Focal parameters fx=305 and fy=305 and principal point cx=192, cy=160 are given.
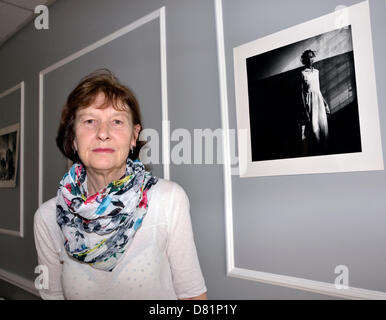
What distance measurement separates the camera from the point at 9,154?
10.1 feet

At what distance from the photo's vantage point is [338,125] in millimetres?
1180

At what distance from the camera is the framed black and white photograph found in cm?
299

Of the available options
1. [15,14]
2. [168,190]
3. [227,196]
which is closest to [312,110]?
→ [227,196]

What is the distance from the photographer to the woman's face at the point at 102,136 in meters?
1.27

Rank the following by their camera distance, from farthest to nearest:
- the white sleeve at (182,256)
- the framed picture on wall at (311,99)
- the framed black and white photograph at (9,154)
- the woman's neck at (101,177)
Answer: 1. the framed black and white photograph at (9,154)
2. the woman's neck at (101,177)
3. the white sleeve at (182,256)
4. the framed picture on wall at (311,99)

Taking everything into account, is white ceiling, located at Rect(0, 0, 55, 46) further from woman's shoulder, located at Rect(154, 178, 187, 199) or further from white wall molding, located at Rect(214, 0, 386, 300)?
woman's shoulder, located at Rect(154, 178, 187, 199)

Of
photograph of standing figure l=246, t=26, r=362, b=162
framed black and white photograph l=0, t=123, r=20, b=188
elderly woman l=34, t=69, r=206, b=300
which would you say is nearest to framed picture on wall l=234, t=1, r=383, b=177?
photograph of standing figure l=246, t=26, r=362, b=162

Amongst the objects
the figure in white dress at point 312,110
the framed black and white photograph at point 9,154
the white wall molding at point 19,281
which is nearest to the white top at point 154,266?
the figure in white dress at point 312,110

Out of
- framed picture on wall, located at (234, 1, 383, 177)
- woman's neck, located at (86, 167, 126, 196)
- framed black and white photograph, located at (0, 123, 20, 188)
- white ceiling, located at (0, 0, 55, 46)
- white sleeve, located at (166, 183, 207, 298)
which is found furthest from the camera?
framed black and white photograph, located at (0, 123, 20, 188)

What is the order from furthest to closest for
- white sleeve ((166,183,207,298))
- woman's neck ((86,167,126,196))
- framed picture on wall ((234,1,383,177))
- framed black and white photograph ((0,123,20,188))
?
1. framed black and white photograph ((0,123,20,188))
2. woman's neck ((86,167,126,196))
3. white sleeve ((166,183,207,298))
4. framed picture on wall ((234,1,383,177))

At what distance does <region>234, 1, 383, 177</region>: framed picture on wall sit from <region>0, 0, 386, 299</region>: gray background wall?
0.13ft

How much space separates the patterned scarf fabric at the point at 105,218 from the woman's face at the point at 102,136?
109 millimetres

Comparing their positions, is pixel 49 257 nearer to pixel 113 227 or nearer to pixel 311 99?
pixel 113 227

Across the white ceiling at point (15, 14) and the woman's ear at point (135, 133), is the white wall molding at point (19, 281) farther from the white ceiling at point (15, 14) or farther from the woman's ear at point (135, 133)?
the white ceiling at point (15, 14)
